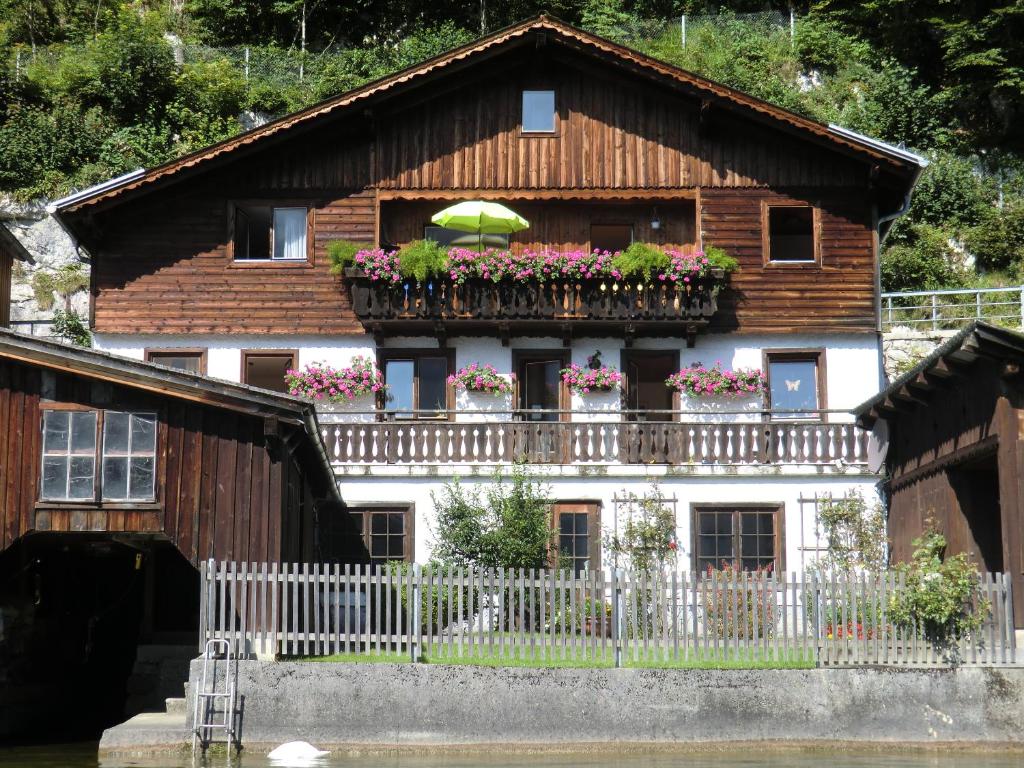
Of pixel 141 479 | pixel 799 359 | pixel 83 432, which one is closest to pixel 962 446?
pixel 799 359

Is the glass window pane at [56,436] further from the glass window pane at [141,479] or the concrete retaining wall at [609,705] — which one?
the concrete retaining wall at [609,705]

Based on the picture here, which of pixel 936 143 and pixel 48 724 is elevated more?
pixel 936 143

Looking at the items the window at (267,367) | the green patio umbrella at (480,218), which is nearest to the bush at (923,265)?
the green patio umbrella at (480,218)

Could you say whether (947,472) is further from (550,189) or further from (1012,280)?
(1012,280)

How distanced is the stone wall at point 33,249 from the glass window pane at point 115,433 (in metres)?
18.6

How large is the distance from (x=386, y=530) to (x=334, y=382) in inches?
130

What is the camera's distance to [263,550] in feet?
68.9

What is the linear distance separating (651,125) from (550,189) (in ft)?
8.43

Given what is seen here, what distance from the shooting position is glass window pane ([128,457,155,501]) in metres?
20.8

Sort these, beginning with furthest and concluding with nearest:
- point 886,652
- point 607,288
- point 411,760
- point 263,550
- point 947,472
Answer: point 607,288 < point 947,472 < point 263,550 < point 886,652 < point 411,760

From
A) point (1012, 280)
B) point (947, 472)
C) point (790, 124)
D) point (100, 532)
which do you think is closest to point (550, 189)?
point (790, 124)

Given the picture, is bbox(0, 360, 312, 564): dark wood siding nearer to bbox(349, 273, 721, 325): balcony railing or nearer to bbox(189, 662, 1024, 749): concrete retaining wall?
bbox(189, 662, 1024, 749): concrete retaining wall

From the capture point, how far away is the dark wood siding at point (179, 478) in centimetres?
2059

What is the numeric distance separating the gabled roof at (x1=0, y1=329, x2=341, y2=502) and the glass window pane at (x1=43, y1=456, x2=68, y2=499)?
128 centimetres
